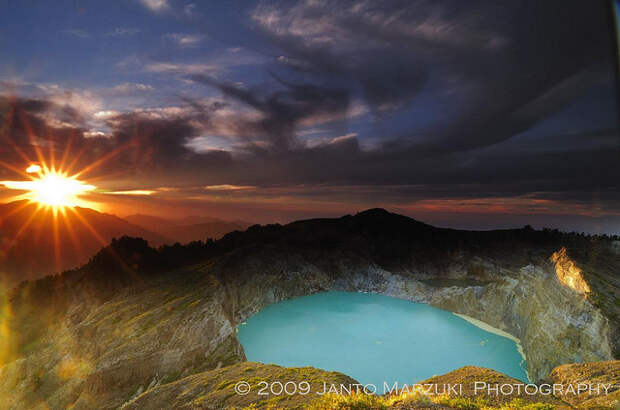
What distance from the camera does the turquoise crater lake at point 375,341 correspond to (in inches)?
1296

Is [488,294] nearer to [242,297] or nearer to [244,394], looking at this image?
[242,297]

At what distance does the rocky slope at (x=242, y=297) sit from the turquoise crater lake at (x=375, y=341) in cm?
346

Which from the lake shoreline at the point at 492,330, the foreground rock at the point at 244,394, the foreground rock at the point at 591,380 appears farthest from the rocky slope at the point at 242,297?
the foreground rock at the point at 591,380

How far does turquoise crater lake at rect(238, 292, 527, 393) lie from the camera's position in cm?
3291

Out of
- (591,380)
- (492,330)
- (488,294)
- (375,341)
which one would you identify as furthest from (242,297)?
(488,294)

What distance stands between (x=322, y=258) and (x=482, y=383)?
5313 cm

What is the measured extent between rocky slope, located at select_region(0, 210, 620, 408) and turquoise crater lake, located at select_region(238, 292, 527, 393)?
3.46 m

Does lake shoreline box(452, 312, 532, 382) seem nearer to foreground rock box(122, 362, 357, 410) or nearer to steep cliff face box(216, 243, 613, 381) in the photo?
steep cliff face box(216, 243, 613, 381)

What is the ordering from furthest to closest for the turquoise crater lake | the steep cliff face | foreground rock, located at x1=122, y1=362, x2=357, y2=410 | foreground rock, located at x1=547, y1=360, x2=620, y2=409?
1. the turquoise crater lake
2. the steep cliff face
3. foreground rock, located at x1=122, y1=362, x2=357, y2=410
4. foreground rock, located at x1=547, y1=360, x2=620, y2=409

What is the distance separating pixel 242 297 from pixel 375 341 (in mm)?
25355

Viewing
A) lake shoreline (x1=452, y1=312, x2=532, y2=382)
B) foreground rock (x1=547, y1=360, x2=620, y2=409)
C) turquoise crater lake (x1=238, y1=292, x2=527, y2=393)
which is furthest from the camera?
lake shoreline (x1=452, y1=312, x2=532, y2=382)

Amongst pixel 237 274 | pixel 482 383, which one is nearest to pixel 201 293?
pixel 237 274

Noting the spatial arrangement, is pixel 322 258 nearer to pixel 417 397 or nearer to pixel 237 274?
pixel 237 274

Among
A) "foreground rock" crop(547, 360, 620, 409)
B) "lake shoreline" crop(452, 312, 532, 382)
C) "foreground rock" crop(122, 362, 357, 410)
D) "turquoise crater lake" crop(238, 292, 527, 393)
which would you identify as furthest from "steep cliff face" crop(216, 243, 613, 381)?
"foreground rock" crop(122, 362, 357, 410)
